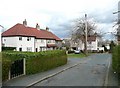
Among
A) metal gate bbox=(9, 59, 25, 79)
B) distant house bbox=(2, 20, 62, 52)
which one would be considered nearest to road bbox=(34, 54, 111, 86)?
metal gate bbox=(9, 59, 25, 79)

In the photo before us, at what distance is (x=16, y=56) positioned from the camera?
21250 mm

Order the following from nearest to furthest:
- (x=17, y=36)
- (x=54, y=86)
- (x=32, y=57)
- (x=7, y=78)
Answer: (x=54, y=86) < (x=7, y=78) < (x=32, y=57) < (x=17, y=36)

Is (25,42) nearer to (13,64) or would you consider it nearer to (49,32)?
(49,32)

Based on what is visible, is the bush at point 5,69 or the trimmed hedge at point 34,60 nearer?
the bush at point 5,69

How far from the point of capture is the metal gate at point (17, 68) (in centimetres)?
1644

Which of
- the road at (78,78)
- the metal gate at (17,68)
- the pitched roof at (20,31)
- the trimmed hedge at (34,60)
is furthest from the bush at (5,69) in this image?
the pitched roof at (20,31)

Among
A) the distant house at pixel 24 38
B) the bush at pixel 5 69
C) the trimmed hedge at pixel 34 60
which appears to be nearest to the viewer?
the bush at pixel 5 69

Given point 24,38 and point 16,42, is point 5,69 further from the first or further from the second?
point 24,38

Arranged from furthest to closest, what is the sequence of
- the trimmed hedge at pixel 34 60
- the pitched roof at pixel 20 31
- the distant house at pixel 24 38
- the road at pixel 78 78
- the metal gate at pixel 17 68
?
1. the pitched roof at pixel 20 31
2. the distant house at pixel 24 38
3. the metal gate at pixel 17 68
4. the trimmed hedge at pixel 34 60
5. the road at pixel 78 78

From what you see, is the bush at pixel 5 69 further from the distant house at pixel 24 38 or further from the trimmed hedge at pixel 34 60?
the distant house at pixel 24 38

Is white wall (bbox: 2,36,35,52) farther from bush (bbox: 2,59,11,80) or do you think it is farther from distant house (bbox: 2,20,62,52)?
bush (bbox: 2,59,11,80)

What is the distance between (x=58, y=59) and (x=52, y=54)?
2.65 m

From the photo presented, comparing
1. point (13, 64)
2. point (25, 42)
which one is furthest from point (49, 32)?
point (13, 64)

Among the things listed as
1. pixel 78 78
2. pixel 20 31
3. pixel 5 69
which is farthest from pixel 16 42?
pixel 5 69
